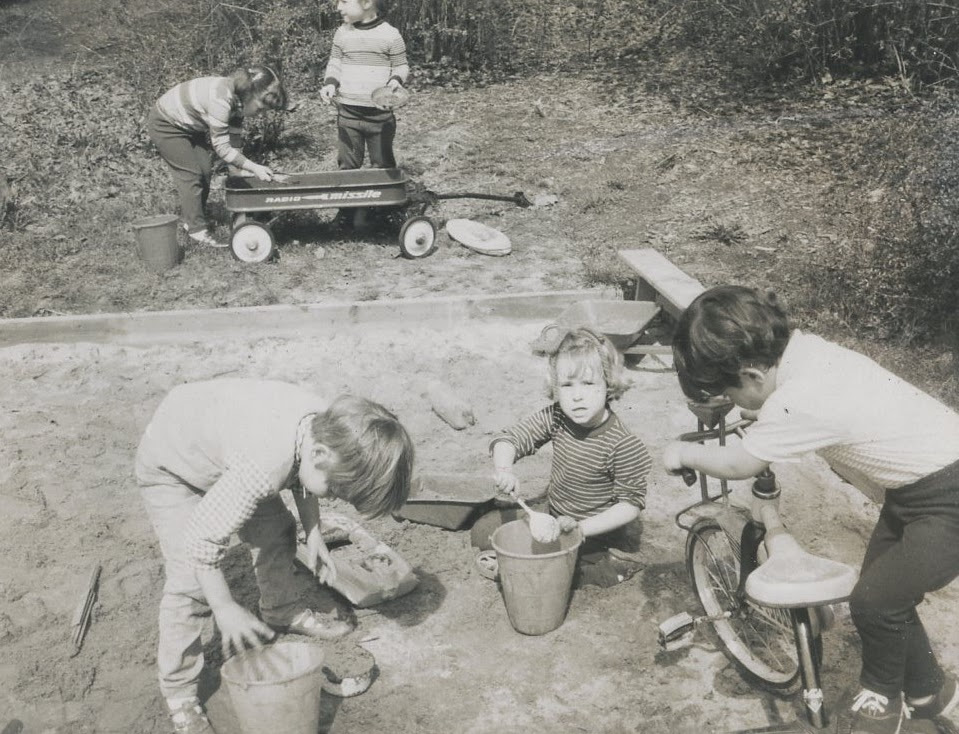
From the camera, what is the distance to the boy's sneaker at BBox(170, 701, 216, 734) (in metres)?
2.98

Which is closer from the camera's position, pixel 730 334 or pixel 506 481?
pixel 730 334

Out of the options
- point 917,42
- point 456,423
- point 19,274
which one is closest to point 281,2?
point 19,274

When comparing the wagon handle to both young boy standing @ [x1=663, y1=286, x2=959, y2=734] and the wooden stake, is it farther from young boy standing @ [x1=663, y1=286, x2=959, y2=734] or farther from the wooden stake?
young boy standing @ [x1=663, y1=286, x2=959, y2=734]

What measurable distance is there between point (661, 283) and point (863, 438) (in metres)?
3.44

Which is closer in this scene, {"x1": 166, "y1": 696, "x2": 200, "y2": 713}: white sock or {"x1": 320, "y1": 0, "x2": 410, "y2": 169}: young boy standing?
{"x1": 166, "y1": 696, "x2": 200, "y2": 713}: white sock

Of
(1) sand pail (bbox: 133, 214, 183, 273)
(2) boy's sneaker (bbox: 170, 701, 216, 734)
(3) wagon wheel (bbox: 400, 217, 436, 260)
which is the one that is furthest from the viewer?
(3) wagon wheel (bbox: 400, 217, 436, 260)

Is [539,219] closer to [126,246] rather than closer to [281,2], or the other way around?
[126,246]

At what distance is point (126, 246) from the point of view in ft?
24.0

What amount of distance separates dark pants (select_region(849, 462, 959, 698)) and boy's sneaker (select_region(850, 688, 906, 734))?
1.0 inches

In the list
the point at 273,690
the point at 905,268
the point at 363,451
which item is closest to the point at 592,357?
the point at 363,451

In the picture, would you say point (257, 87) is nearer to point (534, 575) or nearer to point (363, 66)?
point (363, 66)

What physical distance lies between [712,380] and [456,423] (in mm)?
2481

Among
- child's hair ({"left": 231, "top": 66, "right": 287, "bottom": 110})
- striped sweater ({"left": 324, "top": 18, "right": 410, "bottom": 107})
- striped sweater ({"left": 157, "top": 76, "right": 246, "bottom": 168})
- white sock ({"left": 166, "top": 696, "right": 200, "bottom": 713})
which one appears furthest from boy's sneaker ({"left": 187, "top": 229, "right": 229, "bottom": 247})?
white sock ({"left": 166, "top": 696, "right": 200, "bottom": 713})

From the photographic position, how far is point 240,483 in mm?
2607
